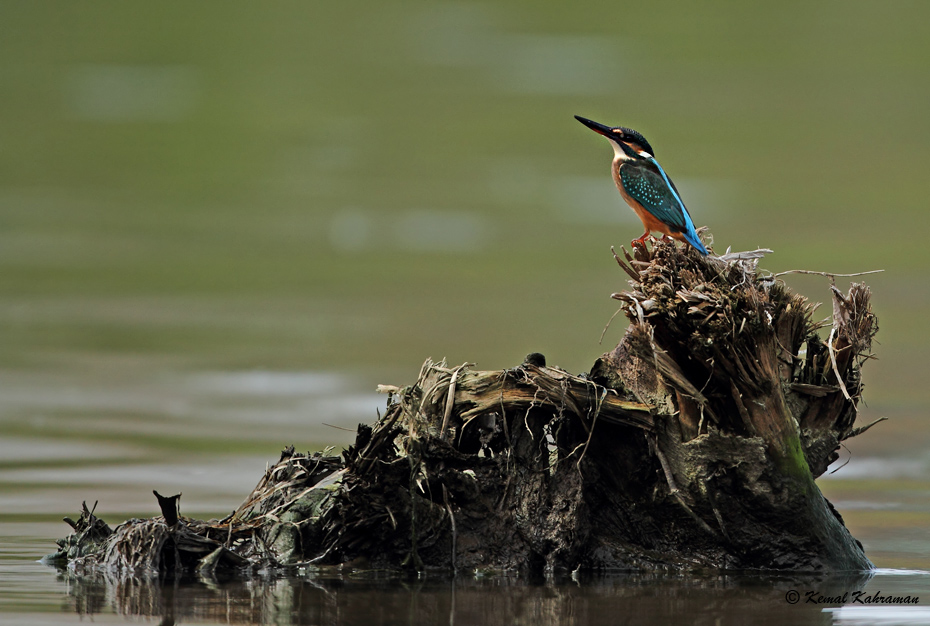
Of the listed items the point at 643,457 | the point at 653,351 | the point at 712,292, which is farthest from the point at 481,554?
the point at 712,292

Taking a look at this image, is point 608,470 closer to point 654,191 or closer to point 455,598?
point 455,598

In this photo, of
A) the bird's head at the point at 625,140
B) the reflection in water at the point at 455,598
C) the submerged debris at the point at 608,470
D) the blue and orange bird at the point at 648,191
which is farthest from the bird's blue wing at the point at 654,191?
the reflection in water at the point at 455,598

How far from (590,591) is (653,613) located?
2.29ft

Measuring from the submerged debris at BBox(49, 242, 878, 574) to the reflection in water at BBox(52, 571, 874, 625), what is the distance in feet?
0.91

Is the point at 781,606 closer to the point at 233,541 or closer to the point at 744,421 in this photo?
the point at 744,421

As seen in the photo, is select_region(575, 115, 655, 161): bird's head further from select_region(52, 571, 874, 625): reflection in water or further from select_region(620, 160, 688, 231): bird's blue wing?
select_region(52, 571, 874, 625): reflection in water

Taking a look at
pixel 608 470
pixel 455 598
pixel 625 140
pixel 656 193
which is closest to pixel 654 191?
pixel 656 193

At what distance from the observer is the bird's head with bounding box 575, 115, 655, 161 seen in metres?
10.9

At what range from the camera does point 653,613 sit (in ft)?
21.8

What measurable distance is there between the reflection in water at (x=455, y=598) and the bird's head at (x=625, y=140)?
4.53 meters

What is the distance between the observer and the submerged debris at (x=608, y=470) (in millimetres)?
7793

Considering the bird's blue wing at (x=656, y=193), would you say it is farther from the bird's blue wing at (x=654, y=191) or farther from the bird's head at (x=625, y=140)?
the bird's head at (x=625, y=140)

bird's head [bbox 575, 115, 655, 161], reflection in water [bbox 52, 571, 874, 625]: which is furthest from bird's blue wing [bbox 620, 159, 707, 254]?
reflection in water [bbox 52, 571, 874, 625]

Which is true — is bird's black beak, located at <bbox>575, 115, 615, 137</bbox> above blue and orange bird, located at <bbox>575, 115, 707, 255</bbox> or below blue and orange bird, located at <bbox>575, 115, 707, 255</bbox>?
above
